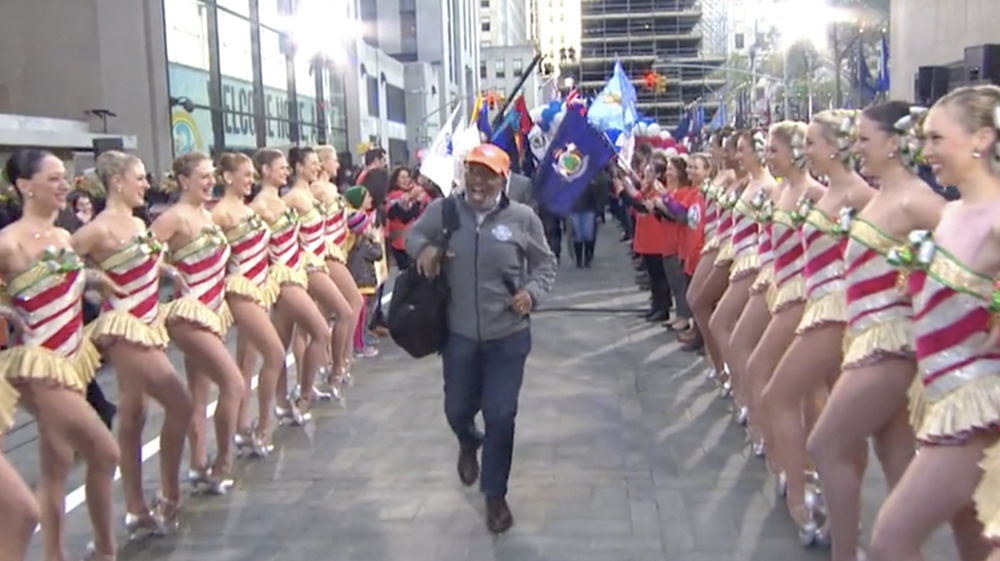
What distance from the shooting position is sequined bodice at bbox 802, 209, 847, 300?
16.2 ft

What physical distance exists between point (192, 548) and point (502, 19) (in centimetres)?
14446

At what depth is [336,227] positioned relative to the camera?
8.84 meters

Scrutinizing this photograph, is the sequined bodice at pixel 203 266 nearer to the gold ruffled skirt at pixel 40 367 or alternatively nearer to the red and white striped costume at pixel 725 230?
the gold ruffled skirt at pixel 40 367

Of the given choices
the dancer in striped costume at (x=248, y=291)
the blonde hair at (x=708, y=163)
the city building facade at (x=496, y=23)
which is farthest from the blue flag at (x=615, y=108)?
the city building facade at (x=496, y=23)

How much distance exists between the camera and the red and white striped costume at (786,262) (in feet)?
17.6

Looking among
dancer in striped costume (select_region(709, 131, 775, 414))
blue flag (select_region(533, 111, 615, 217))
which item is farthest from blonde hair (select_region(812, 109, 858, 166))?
blue flag (select_region(533, 111, 615, 217))

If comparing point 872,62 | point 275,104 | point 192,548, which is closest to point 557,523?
point 192,548

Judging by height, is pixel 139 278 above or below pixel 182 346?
above

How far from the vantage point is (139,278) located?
5371 millimetres

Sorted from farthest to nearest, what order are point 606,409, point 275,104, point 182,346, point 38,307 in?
point 275,104
point 606,409
point 182,346
point 38,307

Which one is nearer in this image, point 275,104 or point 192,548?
point 192,548

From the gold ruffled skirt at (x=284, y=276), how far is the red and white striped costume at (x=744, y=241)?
287 cm

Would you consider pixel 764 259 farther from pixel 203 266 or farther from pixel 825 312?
pixel 203 266

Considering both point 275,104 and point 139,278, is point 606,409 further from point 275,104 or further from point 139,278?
point 275,104
